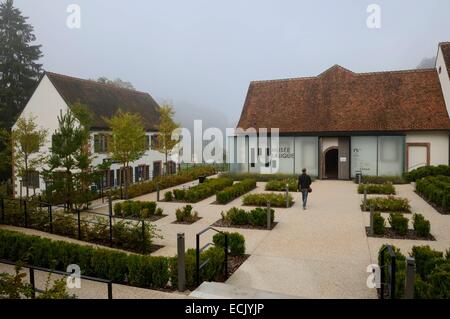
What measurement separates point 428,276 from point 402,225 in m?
5.31

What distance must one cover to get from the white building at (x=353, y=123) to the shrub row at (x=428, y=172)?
2.39 m

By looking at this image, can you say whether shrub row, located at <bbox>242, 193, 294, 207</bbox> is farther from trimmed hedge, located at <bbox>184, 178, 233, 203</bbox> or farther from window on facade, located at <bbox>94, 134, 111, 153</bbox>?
window on facade, located at <bbox>94, 134, 111, 153</bbox>

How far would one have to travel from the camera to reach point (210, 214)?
51.1ft

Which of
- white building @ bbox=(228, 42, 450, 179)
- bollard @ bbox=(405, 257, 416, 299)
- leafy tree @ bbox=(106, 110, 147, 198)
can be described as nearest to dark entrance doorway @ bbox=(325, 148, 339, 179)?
white building @ bbox=(228, 42, 450, 179)

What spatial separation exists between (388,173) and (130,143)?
19.0 meters

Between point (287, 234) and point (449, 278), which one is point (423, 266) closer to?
point (449, 278)

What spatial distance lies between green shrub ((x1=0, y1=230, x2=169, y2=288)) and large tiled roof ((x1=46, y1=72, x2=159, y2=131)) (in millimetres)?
17048

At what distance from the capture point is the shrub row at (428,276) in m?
6.18

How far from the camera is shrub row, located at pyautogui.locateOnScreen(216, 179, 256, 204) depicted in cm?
1817

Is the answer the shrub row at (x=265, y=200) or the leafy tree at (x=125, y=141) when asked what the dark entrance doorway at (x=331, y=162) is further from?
the leafy tree at (x=125, y=141)

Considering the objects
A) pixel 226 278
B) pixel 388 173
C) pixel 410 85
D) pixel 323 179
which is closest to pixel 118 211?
pixel 226 278

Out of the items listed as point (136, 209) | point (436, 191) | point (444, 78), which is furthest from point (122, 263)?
point (444, 78)

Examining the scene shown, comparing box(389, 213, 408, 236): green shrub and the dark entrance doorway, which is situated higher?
the dark entrance doorway
